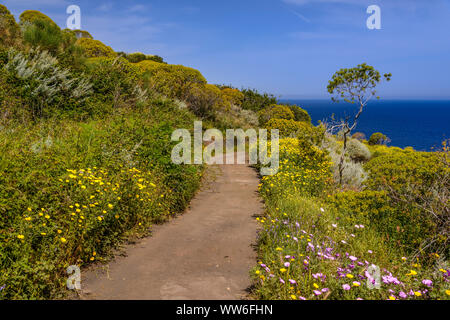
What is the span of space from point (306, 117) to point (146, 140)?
75.6 ft

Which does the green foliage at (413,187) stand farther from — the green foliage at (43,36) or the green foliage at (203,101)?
the green foliage at (203,101)

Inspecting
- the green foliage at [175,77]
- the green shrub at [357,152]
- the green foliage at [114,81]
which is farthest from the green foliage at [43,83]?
the green shrub at [357,152]

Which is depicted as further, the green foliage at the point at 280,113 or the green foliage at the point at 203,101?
the green foliage at the point at 280,113

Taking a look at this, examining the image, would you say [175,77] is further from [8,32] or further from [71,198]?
[71,198]

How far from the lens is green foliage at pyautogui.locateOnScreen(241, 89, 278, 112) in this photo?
100 feet

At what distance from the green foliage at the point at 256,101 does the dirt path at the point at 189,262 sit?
2391cm

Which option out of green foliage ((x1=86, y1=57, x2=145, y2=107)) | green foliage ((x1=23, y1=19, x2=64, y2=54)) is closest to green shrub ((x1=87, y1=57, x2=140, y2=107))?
green foliage ((x1=86, y1=57, x2=145, y2=107))

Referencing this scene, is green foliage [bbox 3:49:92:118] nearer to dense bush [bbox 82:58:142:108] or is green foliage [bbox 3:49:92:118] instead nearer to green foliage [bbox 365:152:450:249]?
dense bush [bbox 82:58:142:108]

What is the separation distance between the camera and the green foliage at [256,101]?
3053 cm

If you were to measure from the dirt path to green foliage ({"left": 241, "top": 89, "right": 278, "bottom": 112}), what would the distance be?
23913mm

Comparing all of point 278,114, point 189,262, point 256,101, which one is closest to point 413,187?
point 189,262
